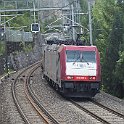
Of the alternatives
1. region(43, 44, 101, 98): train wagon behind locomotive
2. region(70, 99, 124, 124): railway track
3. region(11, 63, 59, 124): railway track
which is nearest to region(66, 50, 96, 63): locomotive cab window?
region(43, 44, 101, 98): train wagon behind locomotive

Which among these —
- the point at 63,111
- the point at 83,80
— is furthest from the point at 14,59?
the point at 63,111

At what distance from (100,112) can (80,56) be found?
5492mm

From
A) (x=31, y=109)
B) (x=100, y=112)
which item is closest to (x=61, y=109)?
(x=31, y=109)

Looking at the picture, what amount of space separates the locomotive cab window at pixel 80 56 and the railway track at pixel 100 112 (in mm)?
2313

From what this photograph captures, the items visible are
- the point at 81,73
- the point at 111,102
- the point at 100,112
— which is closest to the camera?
the point at 100,112

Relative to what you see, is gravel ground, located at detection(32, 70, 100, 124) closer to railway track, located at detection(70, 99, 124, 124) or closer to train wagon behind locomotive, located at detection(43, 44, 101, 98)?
Result: railway track, located at detection(70, 99, 124, 124)

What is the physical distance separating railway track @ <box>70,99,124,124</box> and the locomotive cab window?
231 centimetres

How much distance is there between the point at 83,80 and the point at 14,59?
113 feet

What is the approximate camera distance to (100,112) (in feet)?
68.9

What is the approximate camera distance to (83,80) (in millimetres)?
25219

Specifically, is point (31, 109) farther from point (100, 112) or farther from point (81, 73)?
point (81, 73)

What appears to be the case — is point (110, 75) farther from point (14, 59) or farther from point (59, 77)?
point (14, 59)

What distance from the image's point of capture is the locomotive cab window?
25659 mm

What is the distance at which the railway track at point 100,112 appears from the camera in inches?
724
